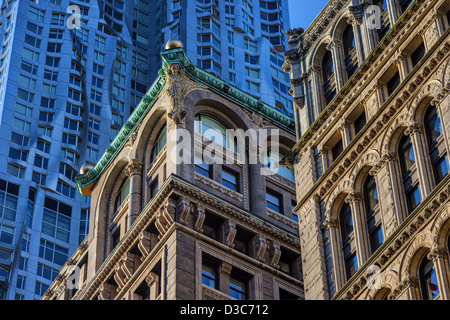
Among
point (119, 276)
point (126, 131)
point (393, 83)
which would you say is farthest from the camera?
point (126, 131)

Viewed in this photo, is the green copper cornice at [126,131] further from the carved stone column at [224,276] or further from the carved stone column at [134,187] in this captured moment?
the carved stone column at [224,276]

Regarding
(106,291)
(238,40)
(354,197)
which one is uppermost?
(238,40)

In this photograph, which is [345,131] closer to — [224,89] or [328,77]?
[328,77]

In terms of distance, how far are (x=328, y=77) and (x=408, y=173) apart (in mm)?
12420

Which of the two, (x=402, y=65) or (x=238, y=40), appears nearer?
(x=402, y=65)

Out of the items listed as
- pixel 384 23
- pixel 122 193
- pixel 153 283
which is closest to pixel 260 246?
pixel 153 283

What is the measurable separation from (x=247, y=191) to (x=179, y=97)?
7298 mm

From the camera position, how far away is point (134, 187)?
2852 inches

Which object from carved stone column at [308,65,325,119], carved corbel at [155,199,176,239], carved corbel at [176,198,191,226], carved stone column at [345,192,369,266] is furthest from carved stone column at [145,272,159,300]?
carved stone column at [345,192,369,266]

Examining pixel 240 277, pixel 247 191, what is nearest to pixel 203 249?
pixel 240 277

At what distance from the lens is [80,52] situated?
148 m

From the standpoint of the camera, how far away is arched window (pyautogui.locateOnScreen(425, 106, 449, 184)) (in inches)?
1758

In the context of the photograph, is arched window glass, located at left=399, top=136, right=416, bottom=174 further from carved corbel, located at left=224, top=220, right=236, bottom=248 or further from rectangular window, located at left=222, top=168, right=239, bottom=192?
rectangular window, located at left=222, top=168, right=239, bottom=192

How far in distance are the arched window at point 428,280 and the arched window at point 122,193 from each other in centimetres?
3431
